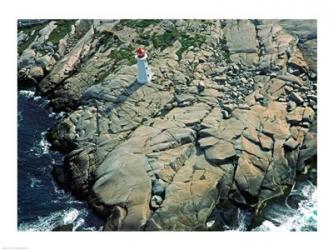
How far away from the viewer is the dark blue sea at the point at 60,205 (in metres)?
28.9

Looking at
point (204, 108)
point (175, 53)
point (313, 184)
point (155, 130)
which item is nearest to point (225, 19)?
point (175, 53)

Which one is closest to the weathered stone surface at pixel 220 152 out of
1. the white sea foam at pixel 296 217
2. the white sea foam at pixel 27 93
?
the white sea foam at pixel 296 217

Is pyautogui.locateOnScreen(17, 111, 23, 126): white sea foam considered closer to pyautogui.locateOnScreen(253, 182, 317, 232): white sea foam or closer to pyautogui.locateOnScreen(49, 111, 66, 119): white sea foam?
pyautogui.locateOnScreen(49, 111, 66, 119): white sea foam

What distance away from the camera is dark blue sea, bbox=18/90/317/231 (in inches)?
1137

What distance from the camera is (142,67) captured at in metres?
33.5

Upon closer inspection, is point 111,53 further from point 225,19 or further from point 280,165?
point 280,165

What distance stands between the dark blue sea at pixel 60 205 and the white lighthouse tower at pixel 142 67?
6350mm

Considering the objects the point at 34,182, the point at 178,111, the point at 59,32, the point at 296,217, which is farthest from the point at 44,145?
the point at 296,217

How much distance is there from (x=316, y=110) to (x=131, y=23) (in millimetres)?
12221

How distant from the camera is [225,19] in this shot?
36031mm

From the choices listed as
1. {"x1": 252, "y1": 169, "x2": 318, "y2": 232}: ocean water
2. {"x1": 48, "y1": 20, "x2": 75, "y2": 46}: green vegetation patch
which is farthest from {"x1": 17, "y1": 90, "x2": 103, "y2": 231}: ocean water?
{"x1": 252, "y1": 169, "x2": 318, "y2": 232}: ocean water

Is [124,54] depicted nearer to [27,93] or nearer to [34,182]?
[27,93]

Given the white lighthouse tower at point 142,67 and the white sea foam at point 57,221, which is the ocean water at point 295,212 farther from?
the white lighthouse tower at point 142,67

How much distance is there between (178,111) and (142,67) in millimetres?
3364
